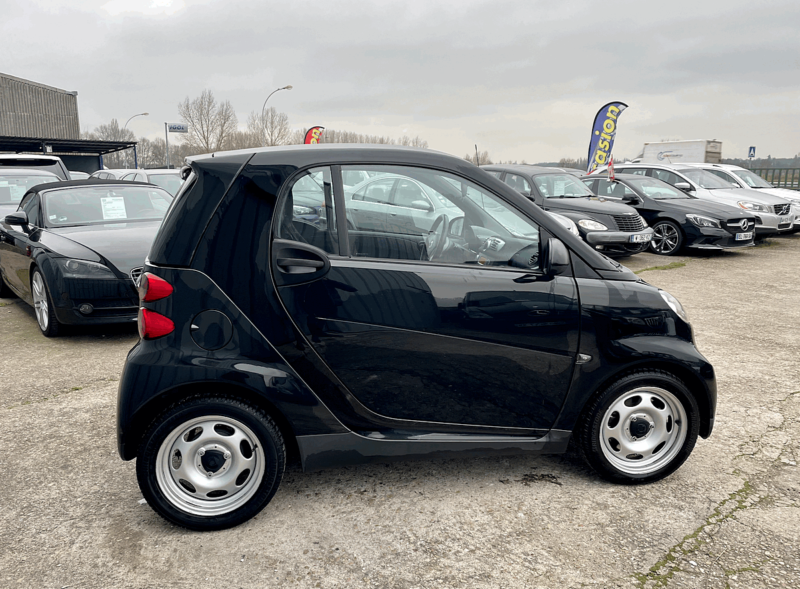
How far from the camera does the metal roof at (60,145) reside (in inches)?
1228

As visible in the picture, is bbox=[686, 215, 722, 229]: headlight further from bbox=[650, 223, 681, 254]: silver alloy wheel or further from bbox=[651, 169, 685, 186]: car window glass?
bbox=[651, 169, 685, 186]: car window glass

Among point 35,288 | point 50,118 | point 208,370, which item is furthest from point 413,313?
point 50,118

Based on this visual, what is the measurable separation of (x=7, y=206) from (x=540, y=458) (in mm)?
8921

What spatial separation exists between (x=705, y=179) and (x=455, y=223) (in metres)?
14.3

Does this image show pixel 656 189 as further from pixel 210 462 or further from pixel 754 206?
pixel 210 462

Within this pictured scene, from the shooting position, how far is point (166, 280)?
264 centimetres

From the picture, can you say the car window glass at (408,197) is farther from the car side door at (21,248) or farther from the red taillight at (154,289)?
the car side door at (21,248)

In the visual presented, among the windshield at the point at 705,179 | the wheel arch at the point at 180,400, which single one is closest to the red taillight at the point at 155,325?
the wheel arch at the point at 180,400

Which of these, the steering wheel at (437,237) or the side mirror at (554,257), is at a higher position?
the steering wheel at (437,237)

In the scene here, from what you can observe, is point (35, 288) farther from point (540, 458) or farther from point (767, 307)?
point (767, 307)

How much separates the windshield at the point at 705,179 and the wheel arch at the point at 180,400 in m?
14.6

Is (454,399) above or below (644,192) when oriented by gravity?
below

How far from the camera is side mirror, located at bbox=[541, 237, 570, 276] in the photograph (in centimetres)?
286

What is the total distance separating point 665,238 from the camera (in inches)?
494
